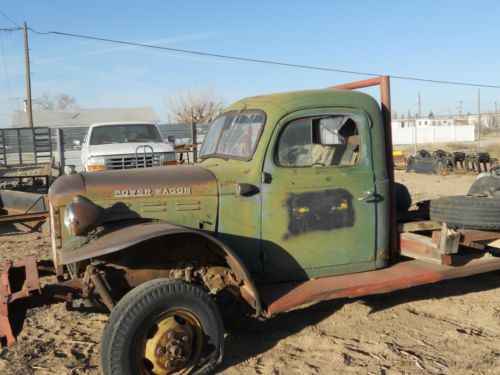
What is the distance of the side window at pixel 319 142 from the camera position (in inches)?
163

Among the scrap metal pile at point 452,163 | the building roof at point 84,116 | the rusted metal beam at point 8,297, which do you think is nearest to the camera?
the rusted metal beam at point 8,297

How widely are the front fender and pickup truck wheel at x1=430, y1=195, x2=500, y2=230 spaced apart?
2.01 meters

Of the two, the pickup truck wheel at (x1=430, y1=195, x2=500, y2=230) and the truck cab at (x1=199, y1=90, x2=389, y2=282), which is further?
the pickup truck wheel at (x1=430, y1=195, x2=500, y2=230)

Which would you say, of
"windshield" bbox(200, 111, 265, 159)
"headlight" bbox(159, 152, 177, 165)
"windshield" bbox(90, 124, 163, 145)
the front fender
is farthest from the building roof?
the front fender

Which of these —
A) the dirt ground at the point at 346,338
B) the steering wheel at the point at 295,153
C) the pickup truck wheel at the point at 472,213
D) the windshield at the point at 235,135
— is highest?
the windshield at the point at 235,135

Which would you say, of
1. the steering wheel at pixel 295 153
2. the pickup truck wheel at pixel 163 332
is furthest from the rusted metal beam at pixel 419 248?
the pickup truck wheel at pixel 163 332

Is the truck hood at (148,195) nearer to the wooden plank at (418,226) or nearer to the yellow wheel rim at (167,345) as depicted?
the yellow wheel rim at (167,345)

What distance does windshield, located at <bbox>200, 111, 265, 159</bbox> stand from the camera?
4.20m

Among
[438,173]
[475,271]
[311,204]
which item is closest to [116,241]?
[311,204]

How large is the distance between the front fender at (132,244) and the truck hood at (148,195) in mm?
168

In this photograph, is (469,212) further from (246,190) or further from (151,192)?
(151,192)

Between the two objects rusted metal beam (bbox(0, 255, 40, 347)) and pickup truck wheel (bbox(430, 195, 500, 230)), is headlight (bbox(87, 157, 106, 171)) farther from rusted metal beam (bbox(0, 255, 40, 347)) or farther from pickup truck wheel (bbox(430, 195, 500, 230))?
pickup truck wheel (bbox(430, 195, 500, 230))

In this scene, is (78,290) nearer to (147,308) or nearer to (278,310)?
(147,308)

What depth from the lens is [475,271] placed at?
176 inches
